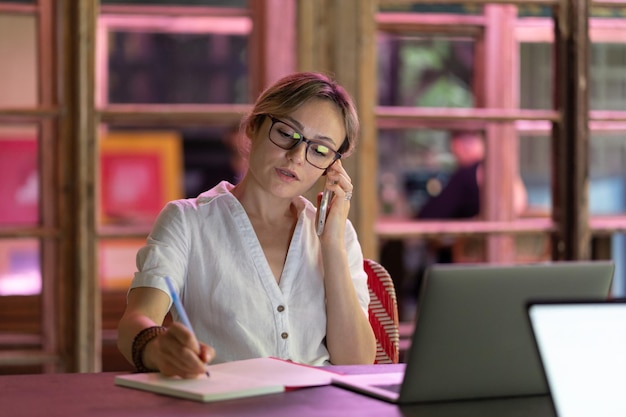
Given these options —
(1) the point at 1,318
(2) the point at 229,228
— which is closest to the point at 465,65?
(1) the point at 1,318

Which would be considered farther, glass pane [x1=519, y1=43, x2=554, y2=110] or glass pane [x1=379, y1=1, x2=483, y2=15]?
glass pane [x1=519, y1=43, x2=554, y2=110]

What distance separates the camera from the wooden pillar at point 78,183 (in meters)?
3.45

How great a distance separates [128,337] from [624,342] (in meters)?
1.04

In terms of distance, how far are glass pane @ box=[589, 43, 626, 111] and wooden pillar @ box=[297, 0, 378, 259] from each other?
656 cm

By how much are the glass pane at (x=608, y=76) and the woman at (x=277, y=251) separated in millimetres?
7743

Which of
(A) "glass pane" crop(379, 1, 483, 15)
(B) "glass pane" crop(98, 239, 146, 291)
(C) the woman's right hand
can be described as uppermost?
(A) "glass pane" crop(379, 1, 483, 15)

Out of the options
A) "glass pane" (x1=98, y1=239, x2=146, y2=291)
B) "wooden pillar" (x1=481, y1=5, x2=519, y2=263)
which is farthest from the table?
"glass pane" (x1=98, y1=239, x2=146, y2=291)

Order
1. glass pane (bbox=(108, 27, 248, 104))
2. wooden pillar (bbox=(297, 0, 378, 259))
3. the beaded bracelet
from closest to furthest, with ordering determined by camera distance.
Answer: the beaded bracelet < wooden pillar (bbox=(297, 0, 378, 259)) < glass pane (bbox=(108, 27, 248, 104))

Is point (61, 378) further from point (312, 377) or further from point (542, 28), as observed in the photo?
point (542, 28)

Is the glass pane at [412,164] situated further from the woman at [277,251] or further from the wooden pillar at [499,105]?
the woman at [277,251]

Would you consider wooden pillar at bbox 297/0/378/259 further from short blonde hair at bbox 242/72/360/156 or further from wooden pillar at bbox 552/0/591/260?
short blonde hair at bbox 242/72/360/156

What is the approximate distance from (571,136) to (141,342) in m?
2.38

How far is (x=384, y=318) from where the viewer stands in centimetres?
262

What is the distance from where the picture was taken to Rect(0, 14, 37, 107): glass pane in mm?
3660
